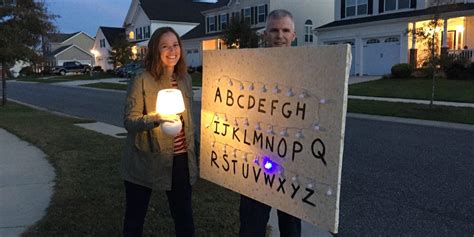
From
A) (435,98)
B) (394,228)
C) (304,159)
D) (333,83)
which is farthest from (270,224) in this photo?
(435,98)

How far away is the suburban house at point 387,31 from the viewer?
78.5 feet

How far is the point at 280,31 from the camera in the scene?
269 centimetres

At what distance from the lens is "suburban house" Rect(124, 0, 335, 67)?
3612 cm

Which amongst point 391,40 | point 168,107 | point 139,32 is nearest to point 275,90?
point 168,107

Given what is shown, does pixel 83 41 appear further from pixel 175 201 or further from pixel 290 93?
pixel 290 93

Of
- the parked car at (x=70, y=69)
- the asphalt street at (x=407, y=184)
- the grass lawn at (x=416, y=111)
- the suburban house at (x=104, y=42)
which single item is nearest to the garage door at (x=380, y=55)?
the grass lawn at (x=416, y=111)

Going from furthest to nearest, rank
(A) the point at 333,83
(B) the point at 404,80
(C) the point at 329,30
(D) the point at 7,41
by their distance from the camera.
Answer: (C) the point at 329,30 < (B) the point at 404,80 < (D) the point at 7,41 < (A) the point at 333,83

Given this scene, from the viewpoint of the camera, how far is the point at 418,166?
6742 mm

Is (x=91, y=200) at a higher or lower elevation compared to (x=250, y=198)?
lower

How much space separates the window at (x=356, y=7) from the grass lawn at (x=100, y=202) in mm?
24142

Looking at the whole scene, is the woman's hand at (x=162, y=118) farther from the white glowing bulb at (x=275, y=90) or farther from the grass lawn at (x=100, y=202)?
the grass lawn at (x=100, y=202)

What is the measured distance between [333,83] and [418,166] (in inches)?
208

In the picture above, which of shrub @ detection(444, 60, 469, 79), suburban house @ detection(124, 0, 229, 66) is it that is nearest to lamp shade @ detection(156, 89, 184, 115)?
shrub @ detection(444, 60, 469, 79)

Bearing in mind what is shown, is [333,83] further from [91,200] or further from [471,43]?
[471,43]
